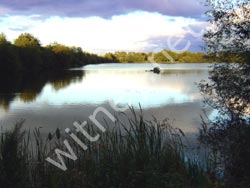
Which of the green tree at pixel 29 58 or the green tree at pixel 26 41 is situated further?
the green tree at pixel 26 41

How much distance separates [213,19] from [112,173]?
5.51m

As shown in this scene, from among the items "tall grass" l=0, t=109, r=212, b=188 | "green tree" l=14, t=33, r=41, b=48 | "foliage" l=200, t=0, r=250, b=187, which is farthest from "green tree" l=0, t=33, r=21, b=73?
"tall grass" l=0, t=109, r=212, b=188

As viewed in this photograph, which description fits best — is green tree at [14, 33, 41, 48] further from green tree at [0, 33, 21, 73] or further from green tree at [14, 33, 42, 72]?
green tree at [0, 33, 21, 73]

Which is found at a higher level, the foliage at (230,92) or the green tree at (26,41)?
the green tree at (26,41)

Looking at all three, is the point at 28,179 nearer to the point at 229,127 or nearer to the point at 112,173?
the point at 112,173

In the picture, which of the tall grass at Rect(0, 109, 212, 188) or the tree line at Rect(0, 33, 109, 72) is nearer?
the tall grass at Rect(0, 109, 212, 188)

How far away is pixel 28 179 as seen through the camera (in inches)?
235

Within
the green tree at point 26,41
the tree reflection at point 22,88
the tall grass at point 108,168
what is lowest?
the tree reflection at point 22,88

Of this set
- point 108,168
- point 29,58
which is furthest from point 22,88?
point 29,58

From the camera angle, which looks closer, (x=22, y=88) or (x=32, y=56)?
(x=22, y=88)

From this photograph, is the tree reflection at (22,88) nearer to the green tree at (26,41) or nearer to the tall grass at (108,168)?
the tall grass at (108,168)

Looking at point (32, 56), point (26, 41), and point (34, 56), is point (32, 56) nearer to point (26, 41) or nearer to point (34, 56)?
point (34, 56)

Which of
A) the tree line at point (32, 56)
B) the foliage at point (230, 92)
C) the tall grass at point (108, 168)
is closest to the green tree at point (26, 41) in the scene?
the tree line at point (32, 56)

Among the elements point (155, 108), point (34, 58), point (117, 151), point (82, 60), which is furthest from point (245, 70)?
point (82, 60)
